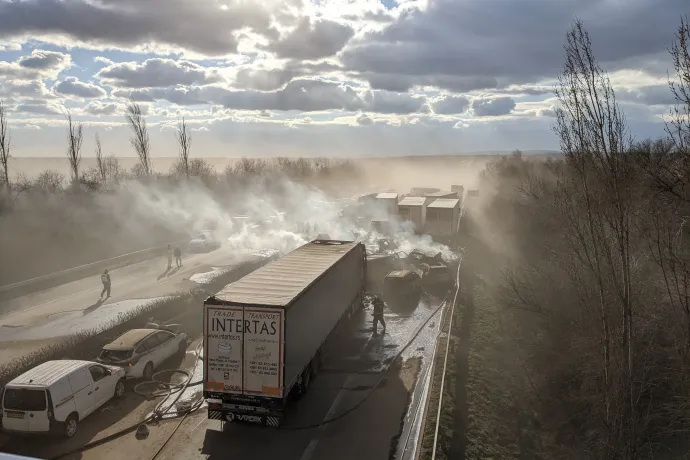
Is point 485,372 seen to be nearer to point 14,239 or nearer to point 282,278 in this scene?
point 282,278

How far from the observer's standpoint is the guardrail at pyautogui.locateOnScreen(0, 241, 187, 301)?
27531 mm

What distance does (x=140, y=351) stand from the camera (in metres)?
15.7

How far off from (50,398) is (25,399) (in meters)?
0.62

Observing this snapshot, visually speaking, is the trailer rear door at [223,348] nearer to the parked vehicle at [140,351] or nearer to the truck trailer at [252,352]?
the truck trailer at [252,352]

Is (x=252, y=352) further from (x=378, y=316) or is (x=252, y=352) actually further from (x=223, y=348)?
(x=378, y=316)

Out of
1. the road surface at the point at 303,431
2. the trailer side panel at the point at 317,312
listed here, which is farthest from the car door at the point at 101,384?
the trailer side panel at the point at 317,312

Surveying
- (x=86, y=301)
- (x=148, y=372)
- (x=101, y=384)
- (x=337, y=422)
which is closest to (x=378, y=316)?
(x=337, y=422)

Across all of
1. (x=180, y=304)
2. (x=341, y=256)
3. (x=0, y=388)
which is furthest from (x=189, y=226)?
(x=0, y=388)

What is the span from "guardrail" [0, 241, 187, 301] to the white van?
1785 cm

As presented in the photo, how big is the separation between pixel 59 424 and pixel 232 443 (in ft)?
13.3

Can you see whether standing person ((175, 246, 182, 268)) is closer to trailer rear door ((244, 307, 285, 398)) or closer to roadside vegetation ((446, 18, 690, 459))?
roadside vegetation ((446, 18, 690, 459))

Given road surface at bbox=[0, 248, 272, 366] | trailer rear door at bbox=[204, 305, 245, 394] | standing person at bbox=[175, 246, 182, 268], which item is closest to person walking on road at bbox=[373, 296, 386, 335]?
trailer rear door at bbox=[204, 305, 245, 394]

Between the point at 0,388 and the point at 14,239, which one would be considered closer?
the point at 0,388

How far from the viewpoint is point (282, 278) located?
1495cm
